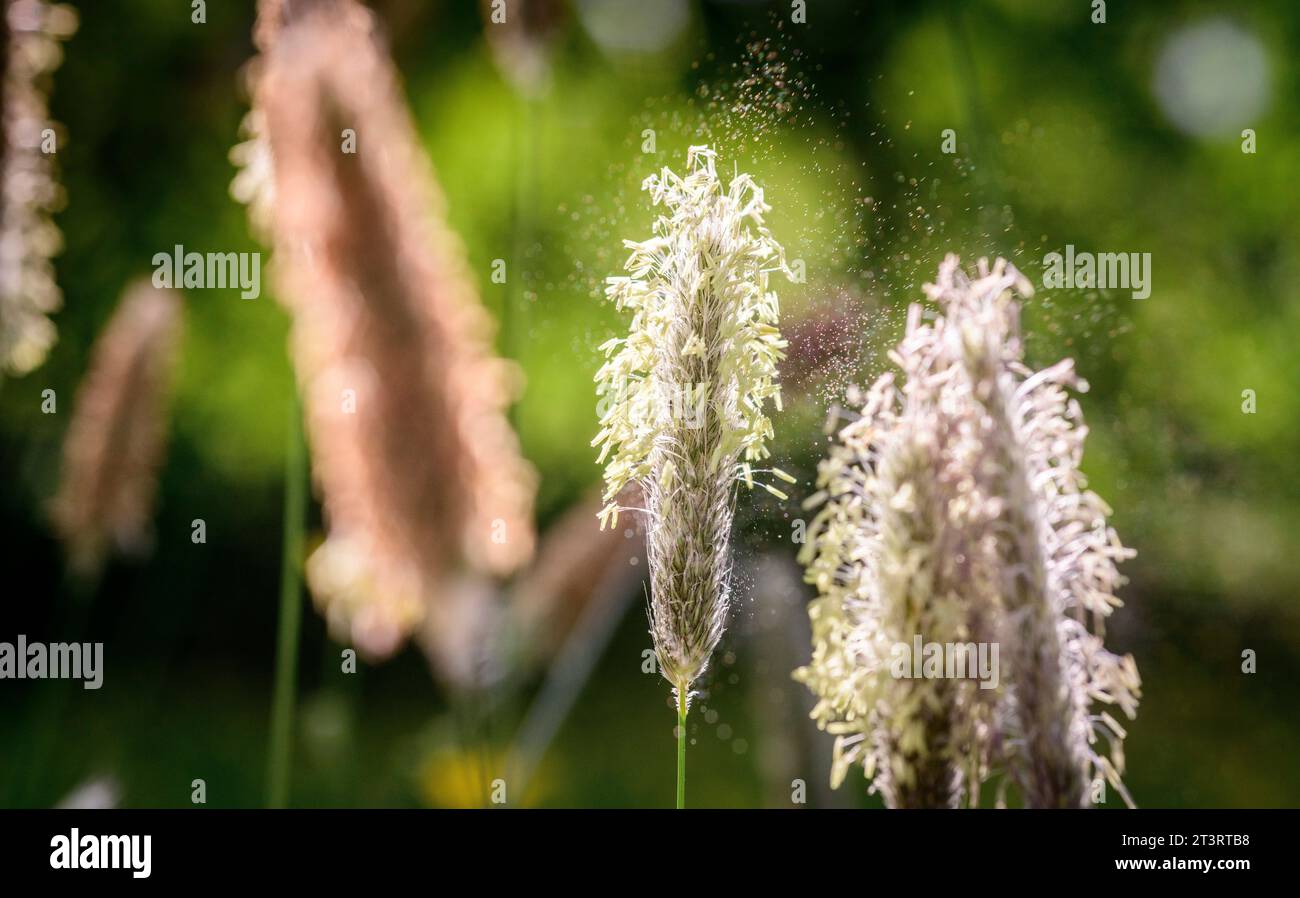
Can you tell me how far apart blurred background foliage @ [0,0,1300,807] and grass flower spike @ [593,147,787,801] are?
1.25 feet

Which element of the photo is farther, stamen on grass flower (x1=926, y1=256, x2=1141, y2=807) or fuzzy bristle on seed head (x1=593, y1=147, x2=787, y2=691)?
fuzzy bristle on seed head (x1=593, y1=147, x2=787, y2=691)

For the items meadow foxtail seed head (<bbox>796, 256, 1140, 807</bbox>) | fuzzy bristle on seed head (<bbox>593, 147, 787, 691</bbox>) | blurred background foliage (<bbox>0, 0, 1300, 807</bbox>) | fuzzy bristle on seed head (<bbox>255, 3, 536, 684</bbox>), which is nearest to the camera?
fuzzy bristle on seed head (<bbox>255, 3, 536, 684</bbox>)

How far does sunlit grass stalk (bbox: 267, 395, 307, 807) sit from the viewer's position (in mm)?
1454

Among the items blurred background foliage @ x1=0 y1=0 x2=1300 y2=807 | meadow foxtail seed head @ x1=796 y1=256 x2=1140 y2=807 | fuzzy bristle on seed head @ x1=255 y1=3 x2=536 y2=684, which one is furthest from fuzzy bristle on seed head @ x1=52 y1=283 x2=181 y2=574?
meadow foxtail seed head @ x1=796 y1=256 x2=1140 y2=807

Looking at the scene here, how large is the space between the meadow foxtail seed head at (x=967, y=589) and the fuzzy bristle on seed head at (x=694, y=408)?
159mm

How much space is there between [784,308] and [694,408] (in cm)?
53

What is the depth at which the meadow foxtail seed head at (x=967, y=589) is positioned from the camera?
1.13 meters

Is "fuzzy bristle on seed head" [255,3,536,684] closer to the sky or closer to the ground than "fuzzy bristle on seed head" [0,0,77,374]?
closer to the ground

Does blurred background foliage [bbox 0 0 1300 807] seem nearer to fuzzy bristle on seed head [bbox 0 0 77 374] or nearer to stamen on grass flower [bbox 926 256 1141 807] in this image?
stamen on grass flower [bbox 926 256 1141 807]

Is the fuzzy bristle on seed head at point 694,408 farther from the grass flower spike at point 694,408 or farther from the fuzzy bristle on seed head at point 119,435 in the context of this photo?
the fuzzy bristle on seed head at point 119,435

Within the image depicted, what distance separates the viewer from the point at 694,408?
4.16ft

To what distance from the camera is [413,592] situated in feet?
2.97

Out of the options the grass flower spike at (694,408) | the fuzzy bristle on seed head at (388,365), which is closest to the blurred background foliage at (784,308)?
the grass flower spike at (694,408)

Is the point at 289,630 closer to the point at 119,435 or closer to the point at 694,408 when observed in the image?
the point at 119,435
